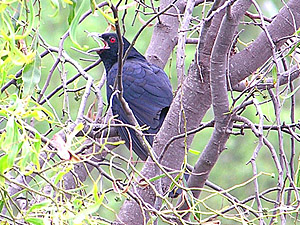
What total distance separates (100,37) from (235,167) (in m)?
5.13

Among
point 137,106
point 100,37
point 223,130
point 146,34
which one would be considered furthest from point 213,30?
point 146,34

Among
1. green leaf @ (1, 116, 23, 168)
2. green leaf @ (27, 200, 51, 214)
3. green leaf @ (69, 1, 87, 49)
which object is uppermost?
green leaf @ (69, 1, 87, 49)

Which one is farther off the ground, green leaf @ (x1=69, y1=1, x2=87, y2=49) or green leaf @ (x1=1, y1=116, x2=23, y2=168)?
green leaf @ (x1=69, y1=1, x2=87, y2=49)

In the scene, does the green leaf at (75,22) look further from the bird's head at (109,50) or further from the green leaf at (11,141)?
the bird's head at (109,50)

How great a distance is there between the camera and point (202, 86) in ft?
8.36

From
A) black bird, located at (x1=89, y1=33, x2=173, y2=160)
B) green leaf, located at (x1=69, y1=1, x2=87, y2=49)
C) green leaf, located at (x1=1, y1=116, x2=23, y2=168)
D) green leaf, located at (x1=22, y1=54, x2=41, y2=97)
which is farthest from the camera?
black bird, located at (x1=89, y1=33, x2=173, y2=160)

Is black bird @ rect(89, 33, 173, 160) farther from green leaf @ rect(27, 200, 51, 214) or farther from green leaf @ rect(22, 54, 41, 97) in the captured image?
green leaf @ rect(27, 200, 51, 214)

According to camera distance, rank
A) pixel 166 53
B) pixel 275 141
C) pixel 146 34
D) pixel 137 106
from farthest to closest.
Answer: pixel 275 141 < pixel 146 34 < pixel 137 106 < pixel 166 53

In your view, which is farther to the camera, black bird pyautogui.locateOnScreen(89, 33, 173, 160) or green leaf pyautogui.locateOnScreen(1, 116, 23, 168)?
black bird pyautogui.locateOnScreen(89, 33, 173, 160)

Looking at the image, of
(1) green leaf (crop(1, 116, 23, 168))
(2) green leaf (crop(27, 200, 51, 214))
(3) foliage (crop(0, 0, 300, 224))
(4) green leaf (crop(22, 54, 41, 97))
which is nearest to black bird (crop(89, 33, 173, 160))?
(3) foliage (crop(0, 0, 300, 224))

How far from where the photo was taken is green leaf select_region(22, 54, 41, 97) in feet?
5.20

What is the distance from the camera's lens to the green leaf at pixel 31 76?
1585 mm

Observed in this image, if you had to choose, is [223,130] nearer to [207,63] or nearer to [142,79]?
[207,63]

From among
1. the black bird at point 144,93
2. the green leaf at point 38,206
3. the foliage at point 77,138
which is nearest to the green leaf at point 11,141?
the foliage at point 77,138
